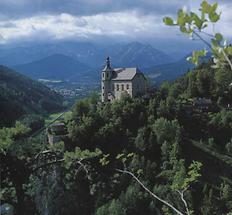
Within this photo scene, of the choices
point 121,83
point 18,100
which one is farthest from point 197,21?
point 18,100

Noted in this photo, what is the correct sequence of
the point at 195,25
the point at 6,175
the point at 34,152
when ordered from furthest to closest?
1. the point at 34,152
2. the point at 6,175
3. the point at 195,25

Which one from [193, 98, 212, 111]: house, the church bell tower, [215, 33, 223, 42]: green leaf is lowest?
[193, 98, 212, 111]: house

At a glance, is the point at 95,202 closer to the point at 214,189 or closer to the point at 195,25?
the point at 214,189

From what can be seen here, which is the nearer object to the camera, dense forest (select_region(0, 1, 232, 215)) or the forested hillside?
dense forest (select_region(0, 1, 232, 215))

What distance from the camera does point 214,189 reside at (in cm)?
5666

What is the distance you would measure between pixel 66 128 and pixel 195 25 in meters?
60.6

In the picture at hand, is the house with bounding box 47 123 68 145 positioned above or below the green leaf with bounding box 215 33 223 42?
below

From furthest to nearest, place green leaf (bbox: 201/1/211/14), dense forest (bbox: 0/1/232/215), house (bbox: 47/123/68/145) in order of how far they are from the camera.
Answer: house (bbox: 47/123/68/145) → dense forest (bbox: 0/1/232/215) → green leaf (bbox: 201/1/211/14)

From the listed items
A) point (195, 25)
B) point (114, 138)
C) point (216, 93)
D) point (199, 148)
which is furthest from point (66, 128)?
point (195, 25)

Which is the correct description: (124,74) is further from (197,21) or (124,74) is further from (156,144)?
(197,21)

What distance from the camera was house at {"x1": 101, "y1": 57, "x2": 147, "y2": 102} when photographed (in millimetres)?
67625

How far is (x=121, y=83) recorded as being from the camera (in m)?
67.8

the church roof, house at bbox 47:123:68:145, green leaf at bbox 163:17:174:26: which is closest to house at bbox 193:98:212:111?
the church roof

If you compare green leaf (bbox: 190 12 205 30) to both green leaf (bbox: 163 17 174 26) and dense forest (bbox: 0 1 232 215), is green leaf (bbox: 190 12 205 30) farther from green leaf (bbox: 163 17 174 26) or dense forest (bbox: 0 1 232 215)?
dense forest (bbox: 0 1 232 215)
